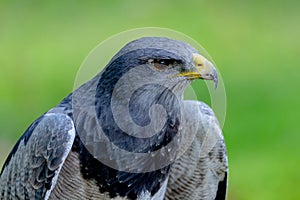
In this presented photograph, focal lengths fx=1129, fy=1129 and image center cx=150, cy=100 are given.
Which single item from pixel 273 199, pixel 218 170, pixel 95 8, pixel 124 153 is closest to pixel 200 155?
pixel 218 170

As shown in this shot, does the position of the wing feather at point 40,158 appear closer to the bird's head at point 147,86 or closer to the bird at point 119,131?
the bird at point 119,131

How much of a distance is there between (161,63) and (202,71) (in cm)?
28

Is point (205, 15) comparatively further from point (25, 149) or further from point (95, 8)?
point (25, 149)

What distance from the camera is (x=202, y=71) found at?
7480mm

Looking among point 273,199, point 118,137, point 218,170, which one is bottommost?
point 273,199

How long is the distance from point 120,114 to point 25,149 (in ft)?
2.43

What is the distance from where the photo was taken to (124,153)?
7.66m

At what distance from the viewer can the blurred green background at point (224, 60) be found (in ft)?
44.5

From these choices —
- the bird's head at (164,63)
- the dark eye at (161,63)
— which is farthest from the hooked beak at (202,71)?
the dark eye at (161,63)

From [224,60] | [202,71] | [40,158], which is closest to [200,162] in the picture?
[202,71]

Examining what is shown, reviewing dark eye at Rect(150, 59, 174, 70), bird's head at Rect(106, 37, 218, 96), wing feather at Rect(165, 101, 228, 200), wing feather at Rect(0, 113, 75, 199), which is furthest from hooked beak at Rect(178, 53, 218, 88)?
wing feather at Rect(0, 113, 75, 199)

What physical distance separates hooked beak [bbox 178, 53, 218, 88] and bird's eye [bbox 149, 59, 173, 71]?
120mm

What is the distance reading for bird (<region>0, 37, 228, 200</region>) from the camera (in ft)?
24.7

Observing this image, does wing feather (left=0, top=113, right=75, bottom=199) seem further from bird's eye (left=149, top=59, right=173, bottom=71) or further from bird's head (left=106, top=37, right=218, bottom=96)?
bird's eye (left=149, top=59, right=173, bottom=71)
